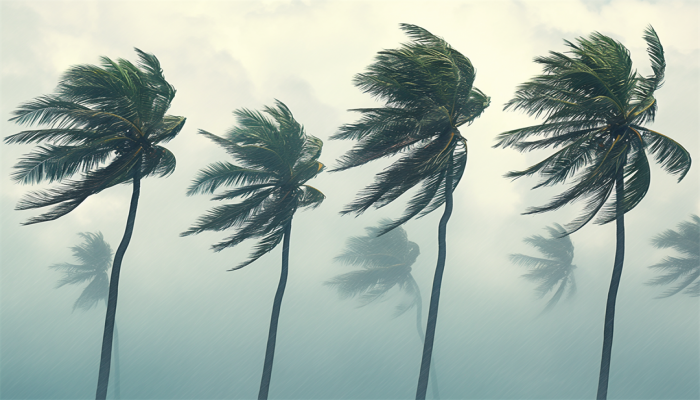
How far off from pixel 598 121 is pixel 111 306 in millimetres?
17792

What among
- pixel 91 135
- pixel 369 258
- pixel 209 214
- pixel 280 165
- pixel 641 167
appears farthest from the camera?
pixel 369 258

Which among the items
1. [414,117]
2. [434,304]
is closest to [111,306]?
[434,304]

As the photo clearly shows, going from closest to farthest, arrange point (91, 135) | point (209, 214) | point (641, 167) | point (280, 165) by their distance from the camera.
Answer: point (641, 167)
point (91, 135)
point (209, 214)
point (280, 165)

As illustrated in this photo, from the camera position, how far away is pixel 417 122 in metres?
16.3

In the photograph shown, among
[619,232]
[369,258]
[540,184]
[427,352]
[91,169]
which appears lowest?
[427,352]

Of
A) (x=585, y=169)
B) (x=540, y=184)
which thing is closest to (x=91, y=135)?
(x=540, y=184)

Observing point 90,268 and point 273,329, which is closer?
point 273,329

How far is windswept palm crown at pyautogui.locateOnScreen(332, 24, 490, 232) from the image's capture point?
15.5m

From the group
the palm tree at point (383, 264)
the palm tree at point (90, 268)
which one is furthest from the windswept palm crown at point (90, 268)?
the palm tree at point (383, 264)

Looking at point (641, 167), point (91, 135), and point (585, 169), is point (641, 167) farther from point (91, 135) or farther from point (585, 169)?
point (91, 135)

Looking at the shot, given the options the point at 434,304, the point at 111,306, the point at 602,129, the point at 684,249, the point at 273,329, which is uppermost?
the point at 684,249

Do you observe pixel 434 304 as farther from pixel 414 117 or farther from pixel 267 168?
pixel 267 168

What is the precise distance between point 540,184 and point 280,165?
997cm

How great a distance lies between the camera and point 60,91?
640 inches
